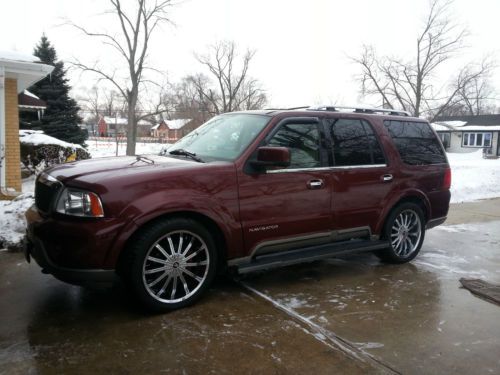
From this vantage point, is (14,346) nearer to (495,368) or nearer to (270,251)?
(270,251)

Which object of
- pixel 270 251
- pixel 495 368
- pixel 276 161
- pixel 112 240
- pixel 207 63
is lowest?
pixel 495 368

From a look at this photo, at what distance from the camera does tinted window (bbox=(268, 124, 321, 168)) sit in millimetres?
4484

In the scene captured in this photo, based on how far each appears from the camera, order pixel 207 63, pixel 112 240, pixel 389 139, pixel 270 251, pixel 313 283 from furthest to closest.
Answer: pixel 207 63, pixel 389 139, pixel 313 283, pixel 270 251, pixel 112 240

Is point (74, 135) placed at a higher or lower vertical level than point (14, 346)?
higher

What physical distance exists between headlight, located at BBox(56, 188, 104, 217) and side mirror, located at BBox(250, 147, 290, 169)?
4.80ft

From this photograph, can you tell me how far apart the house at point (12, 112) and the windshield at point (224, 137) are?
17.9ft

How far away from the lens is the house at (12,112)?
29.0 feet

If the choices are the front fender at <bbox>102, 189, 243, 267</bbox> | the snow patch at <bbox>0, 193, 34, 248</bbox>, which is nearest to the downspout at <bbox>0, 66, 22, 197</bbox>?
the snow patch at <bbox>0, 193, 34, 248</bbox>

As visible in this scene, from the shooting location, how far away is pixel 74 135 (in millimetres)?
28109

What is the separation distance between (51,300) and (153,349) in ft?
4.82

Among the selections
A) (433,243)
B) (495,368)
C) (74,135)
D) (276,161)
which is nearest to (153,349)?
(276,161)

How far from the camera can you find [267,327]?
366 cm

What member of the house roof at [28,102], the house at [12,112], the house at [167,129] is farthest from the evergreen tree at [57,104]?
the house at [167,129]

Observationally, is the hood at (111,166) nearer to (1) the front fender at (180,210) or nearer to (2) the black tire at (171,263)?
(1) the front fender at (180,210)
